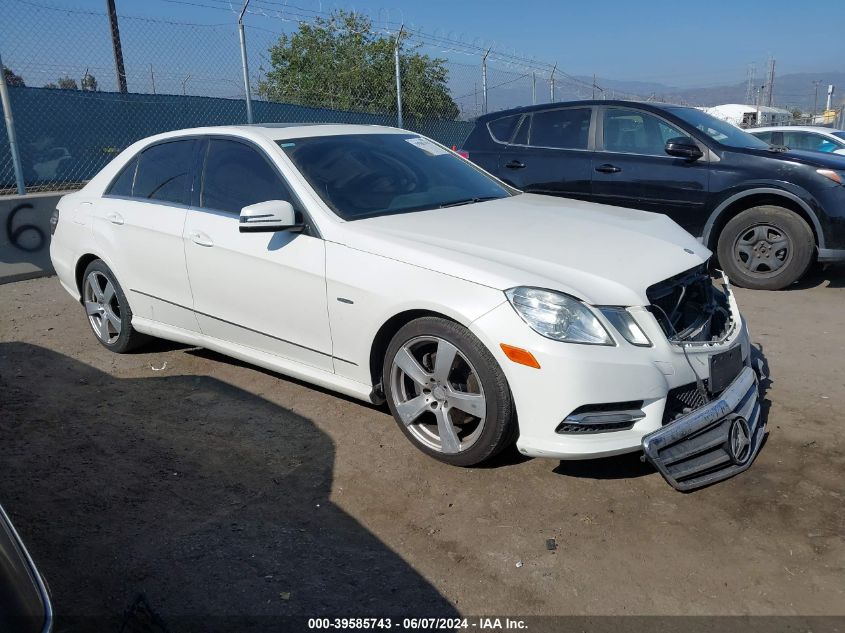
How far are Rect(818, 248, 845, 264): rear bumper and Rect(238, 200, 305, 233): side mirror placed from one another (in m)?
4.91

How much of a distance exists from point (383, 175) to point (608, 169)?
3593 millimetres

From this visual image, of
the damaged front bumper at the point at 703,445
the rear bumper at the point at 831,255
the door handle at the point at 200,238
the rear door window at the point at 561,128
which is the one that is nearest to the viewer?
the damaged front bumper at the point at 703,445

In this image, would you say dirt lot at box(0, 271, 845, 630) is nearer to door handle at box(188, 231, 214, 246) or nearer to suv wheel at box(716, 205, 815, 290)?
door handle at box(188, 231, 214, 246)

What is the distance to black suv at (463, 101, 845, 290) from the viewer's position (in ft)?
21.3

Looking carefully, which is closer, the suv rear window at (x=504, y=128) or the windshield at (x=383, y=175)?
the windshield at (x=383, y=175)

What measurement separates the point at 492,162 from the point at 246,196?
4.09 meters

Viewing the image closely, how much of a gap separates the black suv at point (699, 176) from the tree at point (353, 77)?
308 inches

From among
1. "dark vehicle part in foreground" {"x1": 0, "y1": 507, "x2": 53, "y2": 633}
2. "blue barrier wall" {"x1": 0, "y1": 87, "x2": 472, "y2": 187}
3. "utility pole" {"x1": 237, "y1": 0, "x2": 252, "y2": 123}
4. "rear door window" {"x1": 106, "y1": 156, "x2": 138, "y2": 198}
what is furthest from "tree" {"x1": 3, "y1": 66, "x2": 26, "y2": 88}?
"dark vehicle part in foreground" {"x1": 0, "y1": 507, "x2": 53, "y2": 633}

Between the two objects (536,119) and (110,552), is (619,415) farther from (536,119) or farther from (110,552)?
(536,119)

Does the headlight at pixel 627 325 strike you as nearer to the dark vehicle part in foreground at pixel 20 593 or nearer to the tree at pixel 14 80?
the dark vehicle part in foreground at pixel 20 593

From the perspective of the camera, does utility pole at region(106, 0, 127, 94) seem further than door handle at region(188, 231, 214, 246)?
Yes

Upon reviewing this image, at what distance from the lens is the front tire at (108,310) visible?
5.12 meters

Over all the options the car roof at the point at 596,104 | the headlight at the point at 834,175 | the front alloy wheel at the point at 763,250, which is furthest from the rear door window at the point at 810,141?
the front alloy wheel at the point at 763,250

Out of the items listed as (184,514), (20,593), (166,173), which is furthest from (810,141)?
(20,593)
